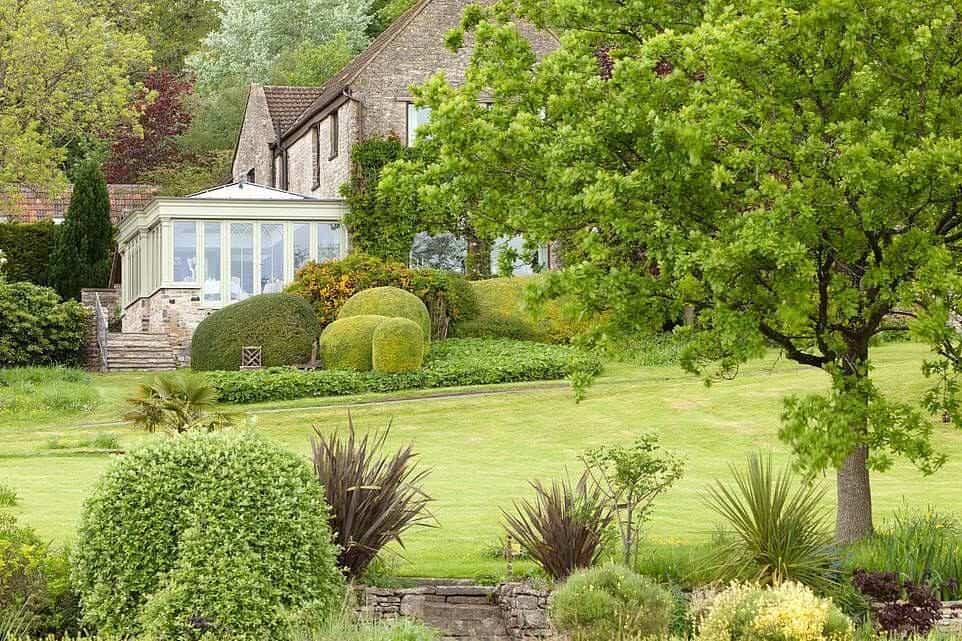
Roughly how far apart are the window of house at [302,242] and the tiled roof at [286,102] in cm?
976

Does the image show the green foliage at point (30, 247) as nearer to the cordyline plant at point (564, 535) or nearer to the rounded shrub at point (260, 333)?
the rounded shrub at point (260, 333)

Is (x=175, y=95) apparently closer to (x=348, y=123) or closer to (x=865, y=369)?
(x=348, y=123)

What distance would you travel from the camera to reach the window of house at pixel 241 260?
41312mm

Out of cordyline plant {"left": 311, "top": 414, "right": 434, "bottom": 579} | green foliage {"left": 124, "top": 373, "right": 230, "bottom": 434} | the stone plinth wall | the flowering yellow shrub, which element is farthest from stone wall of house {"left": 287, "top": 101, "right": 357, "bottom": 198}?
the flowering yellow shrub

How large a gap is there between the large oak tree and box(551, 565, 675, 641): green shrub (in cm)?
219

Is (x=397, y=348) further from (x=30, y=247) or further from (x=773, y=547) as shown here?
(x=30, y=247)

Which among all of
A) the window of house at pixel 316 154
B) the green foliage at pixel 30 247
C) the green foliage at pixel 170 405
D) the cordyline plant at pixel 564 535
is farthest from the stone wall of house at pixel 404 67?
the cordyline plant at pixel 564 535

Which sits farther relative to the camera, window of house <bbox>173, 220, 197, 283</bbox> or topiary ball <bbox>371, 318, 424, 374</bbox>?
window of house <bbox>173, 220, 197, 283</bbox>

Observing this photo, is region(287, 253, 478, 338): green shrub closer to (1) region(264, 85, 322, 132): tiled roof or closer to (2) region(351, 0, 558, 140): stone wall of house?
(2) region(351, 0, 558, 140): stone wall of house

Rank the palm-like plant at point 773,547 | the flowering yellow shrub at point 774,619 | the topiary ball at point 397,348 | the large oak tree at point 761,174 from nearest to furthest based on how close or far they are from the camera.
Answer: the flowering yellow shrub at point 774,619, the large oak tree at point 761,174, the palm-like plant at point 773,547, the topiary ball at point 397,348

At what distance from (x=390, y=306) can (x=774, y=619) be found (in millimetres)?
24017

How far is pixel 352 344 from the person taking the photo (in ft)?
112

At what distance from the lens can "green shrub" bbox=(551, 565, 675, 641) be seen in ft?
45.8

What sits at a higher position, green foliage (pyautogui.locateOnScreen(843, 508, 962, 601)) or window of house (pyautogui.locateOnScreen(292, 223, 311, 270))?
window of house (pyautogui.locateOnScreen(292, 223, 311, 270))
